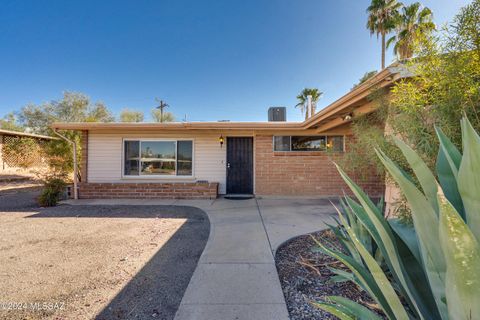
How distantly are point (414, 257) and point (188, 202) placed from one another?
6.11m

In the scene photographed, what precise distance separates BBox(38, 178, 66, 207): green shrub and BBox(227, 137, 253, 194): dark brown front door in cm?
523

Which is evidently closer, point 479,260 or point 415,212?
point 479,260

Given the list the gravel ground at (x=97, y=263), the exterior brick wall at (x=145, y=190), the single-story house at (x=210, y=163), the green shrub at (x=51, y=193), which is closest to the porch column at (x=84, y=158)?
the single-story house at (x=210, y=163)

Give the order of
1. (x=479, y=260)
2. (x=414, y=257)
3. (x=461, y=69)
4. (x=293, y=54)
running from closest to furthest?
1. (x=479, y=260)
2. (x=414, y=257)
3. (x=461, y=69)
4. (x=293, y=54)

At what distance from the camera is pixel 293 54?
9047mm

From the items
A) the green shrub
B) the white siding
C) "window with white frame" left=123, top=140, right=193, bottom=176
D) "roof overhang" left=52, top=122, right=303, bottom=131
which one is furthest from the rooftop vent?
the green shrub

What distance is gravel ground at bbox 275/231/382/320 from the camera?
186 centimetres

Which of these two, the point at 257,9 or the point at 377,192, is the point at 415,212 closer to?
the point at 377,192

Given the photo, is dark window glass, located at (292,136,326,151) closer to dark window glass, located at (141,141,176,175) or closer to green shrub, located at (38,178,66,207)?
dark window glass, located at (141,141,176,175)

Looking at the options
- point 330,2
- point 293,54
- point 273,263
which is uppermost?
point 330,2

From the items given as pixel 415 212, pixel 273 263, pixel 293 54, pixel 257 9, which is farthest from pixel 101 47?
pixel 415 212

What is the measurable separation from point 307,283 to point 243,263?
0.82m

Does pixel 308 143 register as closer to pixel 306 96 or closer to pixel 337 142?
pixel 337 142

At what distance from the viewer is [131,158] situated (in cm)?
764
